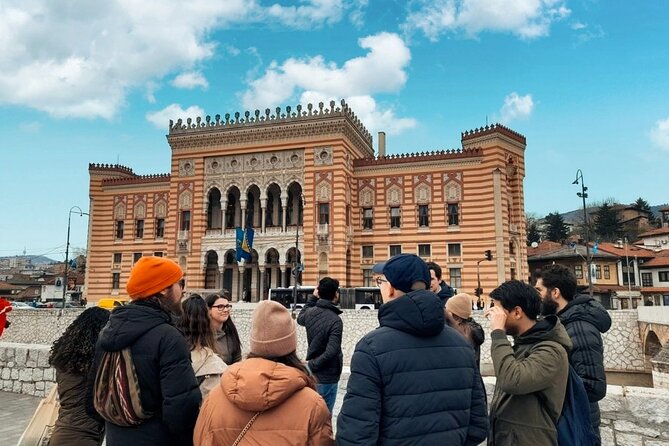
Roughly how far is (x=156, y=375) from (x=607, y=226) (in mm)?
70795

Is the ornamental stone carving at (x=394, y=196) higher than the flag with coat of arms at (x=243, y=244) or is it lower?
higher

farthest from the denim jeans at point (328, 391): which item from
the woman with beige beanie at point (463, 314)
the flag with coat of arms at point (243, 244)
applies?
the flag with coat of arms at point (243, 244)

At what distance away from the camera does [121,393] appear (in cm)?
278

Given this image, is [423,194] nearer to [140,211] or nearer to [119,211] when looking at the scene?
[140,211]

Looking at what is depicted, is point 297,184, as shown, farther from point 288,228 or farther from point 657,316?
point 657,316

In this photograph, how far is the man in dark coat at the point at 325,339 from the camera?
16.4ft

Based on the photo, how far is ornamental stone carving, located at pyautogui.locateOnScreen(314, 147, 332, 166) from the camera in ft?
96.4

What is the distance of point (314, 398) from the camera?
2.27 metres

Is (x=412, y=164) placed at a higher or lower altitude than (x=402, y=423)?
higher

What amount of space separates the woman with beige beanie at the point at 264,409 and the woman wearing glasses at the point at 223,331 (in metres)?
2.28

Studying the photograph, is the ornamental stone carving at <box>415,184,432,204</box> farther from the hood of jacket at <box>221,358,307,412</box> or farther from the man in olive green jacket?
the hood of jacket at <box>221,358,307,412</box>

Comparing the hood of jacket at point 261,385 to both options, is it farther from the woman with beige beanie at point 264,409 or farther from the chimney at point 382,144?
the chimney at point 382,144

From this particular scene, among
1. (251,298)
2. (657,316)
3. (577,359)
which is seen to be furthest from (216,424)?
(251,298)

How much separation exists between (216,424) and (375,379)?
32.2 inches
